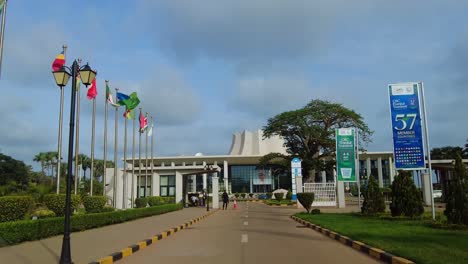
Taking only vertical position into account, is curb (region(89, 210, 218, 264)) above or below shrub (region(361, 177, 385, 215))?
below

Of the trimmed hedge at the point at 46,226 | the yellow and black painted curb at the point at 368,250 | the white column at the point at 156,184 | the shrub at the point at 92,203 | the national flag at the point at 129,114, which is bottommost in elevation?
the yellow and black painted curb at the point at 368,250

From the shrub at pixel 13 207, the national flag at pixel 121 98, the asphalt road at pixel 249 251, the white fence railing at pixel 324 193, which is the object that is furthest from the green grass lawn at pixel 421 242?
the white fence railing at pixel 324 193

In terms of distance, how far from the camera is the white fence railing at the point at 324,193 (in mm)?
39125

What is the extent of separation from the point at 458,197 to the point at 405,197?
193 inches

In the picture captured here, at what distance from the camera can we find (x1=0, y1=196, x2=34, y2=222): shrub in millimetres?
13883

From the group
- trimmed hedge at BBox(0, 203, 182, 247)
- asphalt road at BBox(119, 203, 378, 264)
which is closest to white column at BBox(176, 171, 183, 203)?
trimmed hedge at BBox(0, 203, 182, 247)

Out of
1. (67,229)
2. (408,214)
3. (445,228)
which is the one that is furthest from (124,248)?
(408,214)

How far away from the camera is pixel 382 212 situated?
24.1m

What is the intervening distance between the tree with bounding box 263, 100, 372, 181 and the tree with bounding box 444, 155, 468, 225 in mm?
37550

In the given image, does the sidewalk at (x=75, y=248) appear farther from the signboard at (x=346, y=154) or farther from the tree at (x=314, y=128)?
the tree at (x=314, y=128)

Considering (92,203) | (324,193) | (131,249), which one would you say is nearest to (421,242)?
(131,249)

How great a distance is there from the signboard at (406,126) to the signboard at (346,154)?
12268 millimetres

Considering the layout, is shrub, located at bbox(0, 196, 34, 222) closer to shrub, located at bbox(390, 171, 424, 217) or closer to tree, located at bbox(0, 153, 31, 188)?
shrub, located at bbox(390, 171, 424, 217)

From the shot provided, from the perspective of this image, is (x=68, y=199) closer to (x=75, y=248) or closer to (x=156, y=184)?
(x=75, y=248)
